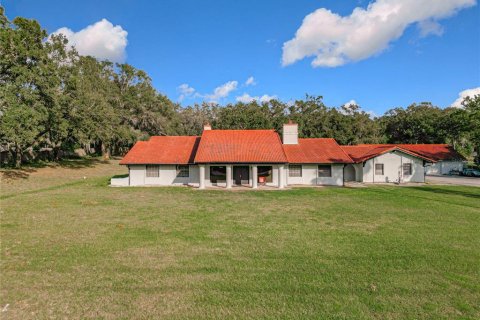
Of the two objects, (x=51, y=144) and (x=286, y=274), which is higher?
(x=51, y=144)

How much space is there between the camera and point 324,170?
2550 centimetres

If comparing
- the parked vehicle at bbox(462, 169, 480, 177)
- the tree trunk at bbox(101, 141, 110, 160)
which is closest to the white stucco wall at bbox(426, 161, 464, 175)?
the parked vehicle at bbox(462, 169, 480, 177)

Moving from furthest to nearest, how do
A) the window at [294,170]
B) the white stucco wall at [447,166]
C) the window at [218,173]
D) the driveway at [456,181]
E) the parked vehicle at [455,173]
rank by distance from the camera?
the white stucco wall at [447,166] → the parked vehicle at [455,173] → the driveway at [456,181] → the window at [294,170] → the window at [218,173]

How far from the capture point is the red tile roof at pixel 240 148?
22.8 meters

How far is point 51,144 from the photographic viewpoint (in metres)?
40.1

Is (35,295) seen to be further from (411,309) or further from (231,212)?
(231,212)

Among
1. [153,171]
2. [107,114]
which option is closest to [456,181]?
[153,171]

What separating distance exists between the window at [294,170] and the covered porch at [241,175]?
4.74 feet

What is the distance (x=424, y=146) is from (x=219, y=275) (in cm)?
4410

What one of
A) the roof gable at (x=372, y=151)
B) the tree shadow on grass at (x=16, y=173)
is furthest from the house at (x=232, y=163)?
the tree shadow on grass at (x=16, y=173)

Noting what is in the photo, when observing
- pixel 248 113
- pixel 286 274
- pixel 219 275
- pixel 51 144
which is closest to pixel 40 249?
pixel 219 275

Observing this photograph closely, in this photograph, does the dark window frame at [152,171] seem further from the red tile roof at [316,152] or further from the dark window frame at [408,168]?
the dark window frame at [408,168]

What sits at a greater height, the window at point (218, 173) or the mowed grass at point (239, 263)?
the window at point (218, 173)

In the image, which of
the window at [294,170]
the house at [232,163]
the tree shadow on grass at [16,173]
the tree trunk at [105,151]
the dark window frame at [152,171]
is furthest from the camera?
the tree trunk at [105,151]
